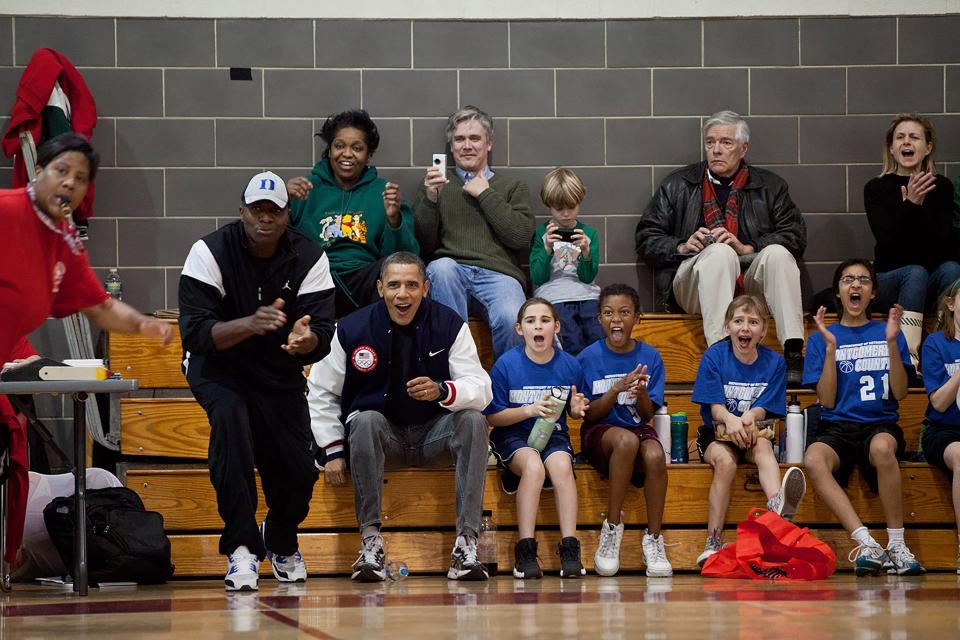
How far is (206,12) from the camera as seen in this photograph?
6594 mm

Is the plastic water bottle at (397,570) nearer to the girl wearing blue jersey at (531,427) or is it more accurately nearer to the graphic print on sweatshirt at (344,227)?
the girl wearing blue jersey at (531,427)

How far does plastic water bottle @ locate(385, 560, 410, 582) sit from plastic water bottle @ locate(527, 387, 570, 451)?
69 centimetres

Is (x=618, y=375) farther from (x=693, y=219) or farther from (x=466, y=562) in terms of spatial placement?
(x=693, y=219)

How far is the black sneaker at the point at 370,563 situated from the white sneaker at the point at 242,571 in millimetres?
487

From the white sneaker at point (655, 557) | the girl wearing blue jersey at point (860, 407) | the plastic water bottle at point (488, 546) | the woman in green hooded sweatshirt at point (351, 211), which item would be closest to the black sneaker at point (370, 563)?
the plastic water bottle at point (488, 546)

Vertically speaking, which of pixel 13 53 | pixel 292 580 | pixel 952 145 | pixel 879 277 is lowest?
pixel 292 580

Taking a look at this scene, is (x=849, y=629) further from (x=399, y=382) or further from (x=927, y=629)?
(x=399, y=382)

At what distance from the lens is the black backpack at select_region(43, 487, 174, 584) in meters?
4.47

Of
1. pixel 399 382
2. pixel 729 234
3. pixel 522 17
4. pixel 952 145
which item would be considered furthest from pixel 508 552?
pixel 952 145

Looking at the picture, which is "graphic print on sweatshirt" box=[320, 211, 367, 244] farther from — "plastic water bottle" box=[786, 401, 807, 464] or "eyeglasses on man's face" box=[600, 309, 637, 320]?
"plastic water bottle" box=[786, 401, 807, 464]

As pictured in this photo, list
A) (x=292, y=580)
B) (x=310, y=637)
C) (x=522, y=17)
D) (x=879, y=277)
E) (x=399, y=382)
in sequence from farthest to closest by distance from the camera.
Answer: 1. (x=522, y=17)
2. (x=879, y=277)
3. (x=399, y=382)
4. (x=292, y=580)
5. (x=310, y=637)

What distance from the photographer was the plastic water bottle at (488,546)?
5.01 metres

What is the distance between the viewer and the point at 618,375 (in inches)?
209

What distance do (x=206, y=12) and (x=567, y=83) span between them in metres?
1.94
